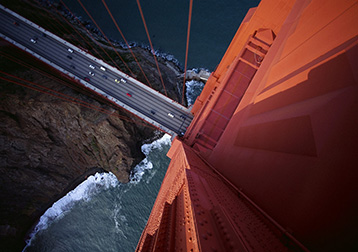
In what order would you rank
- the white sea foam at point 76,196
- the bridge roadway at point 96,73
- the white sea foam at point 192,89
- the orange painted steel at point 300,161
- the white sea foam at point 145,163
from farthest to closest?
the white sea foam at point 192,89, the white sea foam at point 145,163, the white sea foam at point 76,196, the bridge roadway at point 96,73, the orange painted steel at point 300,161

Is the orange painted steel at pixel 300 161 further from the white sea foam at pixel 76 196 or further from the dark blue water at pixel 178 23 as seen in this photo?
the white sea foam at pixel 76 196

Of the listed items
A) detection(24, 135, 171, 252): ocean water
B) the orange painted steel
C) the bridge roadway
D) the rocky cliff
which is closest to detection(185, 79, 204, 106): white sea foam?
the rocky cliff

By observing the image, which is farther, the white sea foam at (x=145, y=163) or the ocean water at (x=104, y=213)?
the white sea foam at (x=145, y=163)

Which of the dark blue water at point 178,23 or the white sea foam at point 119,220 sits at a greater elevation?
the dark blue water at point 178,23

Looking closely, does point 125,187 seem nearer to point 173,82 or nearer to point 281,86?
point 173,82

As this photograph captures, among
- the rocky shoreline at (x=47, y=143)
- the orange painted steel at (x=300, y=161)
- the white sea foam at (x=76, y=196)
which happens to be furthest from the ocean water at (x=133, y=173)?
the orange painted steel at (x=300, y=161)

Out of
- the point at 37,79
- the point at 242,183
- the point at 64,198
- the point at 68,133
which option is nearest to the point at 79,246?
the point at 64,198

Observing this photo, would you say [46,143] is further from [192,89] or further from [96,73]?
[192,89]
